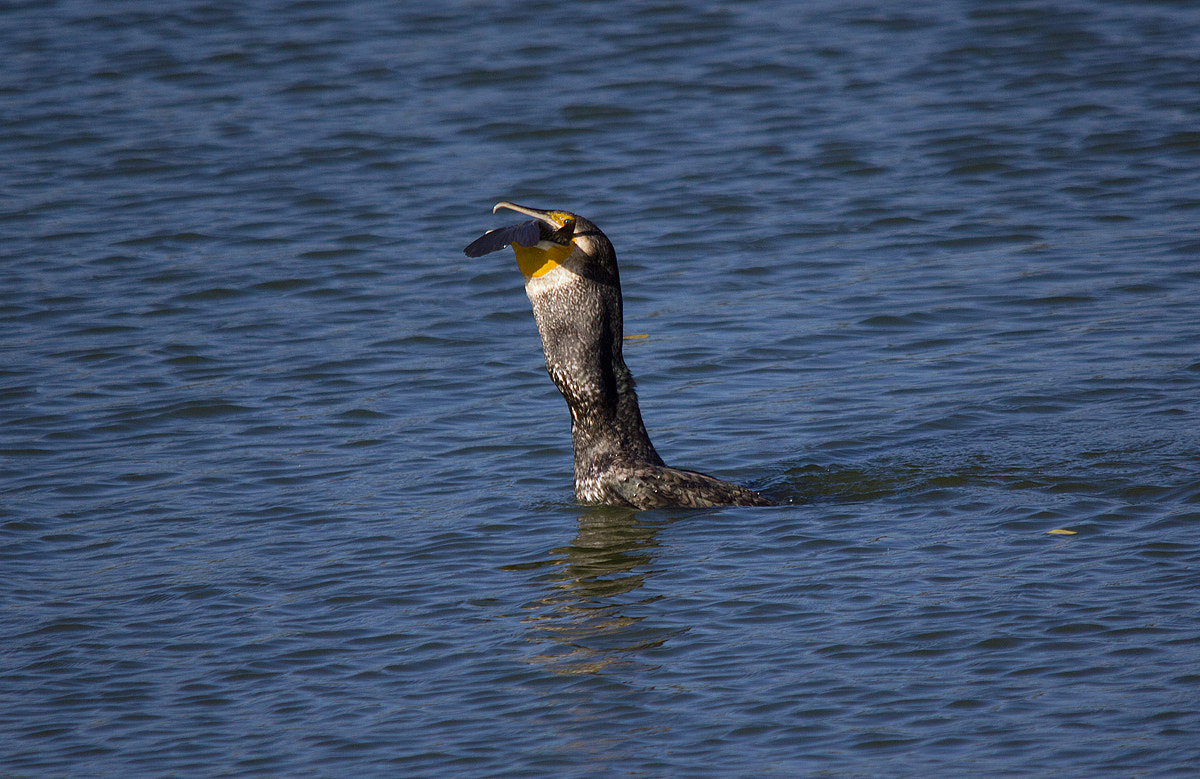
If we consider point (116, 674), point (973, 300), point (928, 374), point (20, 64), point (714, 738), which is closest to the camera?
point (714, 738)

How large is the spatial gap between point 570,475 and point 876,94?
30.7ft

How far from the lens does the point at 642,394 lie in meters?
9.83

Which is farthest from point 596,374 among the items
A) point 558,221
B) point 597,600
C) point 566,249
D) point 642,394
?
point 642,394

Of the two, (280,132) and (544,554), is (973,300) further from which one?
(280,132)

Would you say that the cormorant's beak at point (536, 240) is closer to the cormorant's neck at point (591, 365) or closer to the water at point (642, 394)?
the cormorant's neck at point (591, 365)

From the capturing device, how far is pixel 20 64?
18.2m

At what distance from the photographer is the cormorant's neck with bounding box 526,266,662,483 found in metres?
7.39

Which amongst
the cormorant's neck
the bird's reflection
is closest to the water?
the bird's reflection

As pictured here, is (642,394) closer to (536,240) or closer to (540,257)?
(540,257)

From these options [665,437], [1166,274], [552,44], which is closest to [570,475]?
[665,437]

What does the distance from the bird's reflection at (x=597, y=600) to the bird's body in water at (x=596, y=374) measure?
0.61ft

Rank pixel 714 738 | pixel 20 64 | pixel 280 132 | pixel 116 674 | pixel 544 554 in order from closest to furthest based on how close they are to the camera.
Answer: pixel 714 738
pixel 116 674
pixel 544 554
pixel 280 132
pixel 20 64

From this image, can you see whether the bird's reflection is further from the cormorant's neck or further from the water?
the cormorant's neck

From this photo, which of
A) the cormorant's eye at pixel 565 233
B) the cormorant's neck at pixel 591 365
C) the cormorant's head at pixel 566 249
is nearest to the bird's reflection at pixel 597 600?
the cormorant's neck at pixel 591 365
